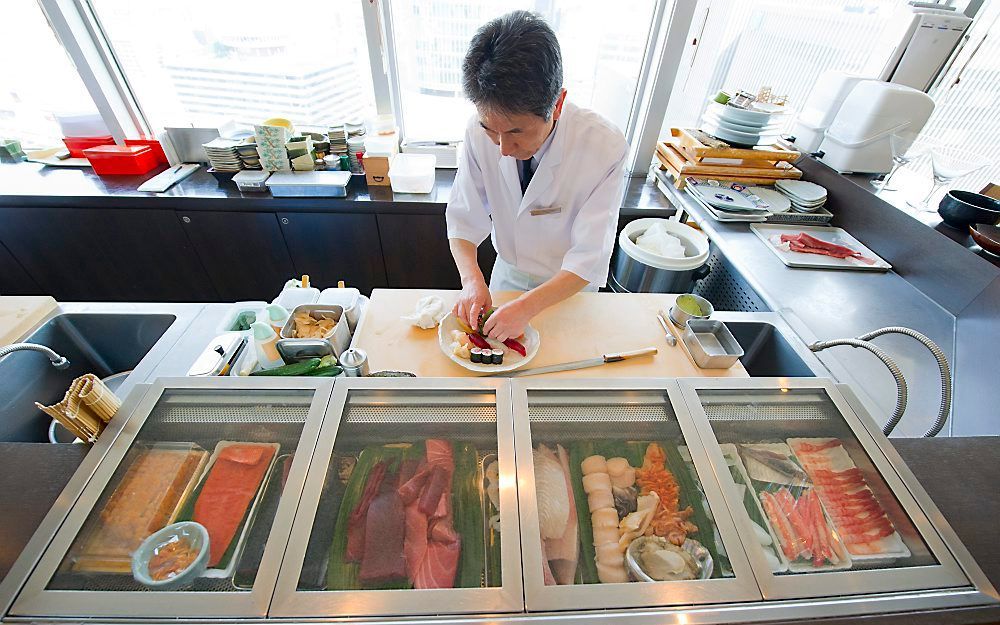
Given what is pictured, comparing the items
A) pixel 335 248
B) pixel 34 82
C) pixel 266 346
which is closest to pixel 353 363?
pixel 266 346

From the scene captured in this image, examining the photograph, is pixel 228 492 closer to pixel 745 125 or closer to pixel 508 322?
pixel 508 322

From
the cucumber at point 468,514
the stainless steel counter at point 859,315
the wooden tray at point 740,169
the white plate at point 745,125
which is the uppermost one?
the white plate at point 745,125

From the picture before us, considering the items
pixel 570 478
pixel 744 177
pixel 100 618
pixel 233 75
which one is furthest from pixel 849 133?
pixel 233 75

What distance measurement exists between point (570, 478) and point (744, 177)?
2611 mm

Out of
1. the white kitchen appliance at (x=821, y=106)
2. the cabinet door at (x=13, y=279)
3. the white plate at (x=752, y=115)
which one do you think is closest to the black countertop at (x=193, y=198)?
the cabinet door at (x=13, y=279)

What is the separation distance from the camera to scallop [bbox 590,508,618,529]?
3.13 feet

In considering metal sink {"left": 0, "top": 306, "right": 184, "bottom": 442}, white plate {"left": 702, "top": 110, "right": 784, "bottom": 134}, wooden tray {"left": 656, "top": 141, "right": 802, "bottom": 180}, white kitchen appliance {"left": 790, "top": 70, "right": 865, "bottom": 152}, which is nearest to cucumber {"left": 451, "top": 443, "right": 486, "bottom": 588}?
metal sink {"left": 0, "top": 306, "right": 184, "bottom": 442}

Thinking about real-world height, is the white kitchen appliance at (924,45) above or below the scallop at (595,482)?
above

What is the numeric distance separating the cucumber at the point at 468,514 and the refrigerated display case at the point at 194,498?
1.13 ft

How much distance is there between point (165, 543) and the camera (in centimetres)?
83

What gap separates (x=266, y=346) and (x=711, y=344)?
1.53m

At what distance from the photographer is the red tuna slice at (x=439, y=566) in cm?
78

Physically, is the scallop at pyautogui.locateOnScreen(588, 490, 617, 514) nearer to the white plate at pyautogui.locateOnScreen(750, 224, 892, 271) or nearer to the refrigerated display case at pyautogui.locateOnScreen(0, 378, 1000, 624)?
the refrigerated display case at pyautogui.locateOnScreen(0, 378, 1000, 624)

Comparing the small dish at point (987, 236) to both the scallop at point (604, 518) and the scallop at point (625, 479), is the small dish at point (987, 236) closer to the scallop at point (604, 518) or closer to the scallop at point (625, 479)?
the scallop at point (625, 479)
